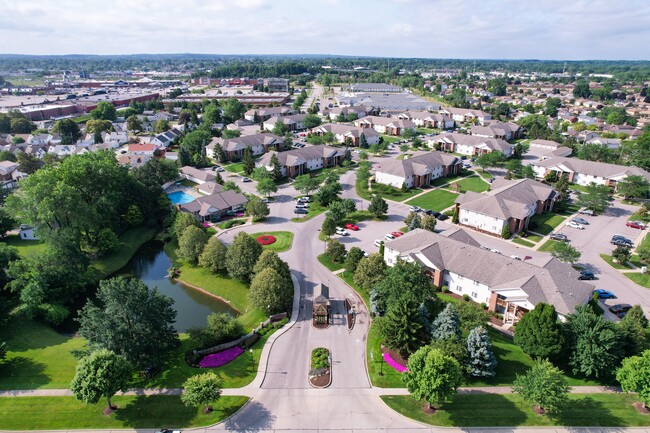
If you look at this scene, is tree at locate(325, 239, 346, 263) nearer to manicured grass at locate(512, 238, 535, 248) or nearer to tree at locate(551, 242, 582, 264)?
manicured grass at locate(512, 238, 535, 248)

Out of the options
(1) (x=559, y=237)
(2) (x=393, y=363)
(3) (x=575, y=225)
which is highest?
(3) (x=575, y=225)

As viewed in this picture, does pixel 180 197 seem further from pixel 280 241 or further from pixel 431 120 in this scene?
pixel 431 120

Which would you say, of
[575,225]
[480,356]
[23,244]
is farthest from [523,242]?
[23,244]

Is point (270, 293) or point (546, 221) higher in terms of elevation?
point (546, 221)

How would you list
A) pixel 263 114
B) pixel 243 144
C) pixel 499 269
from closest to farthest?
pixel 499 269
pixel 243 144
pixel 263 114

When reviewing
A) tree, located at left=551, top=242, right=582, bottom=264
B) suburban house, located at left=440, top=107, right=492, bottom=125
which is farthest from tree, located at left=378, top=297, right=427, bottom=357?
suburban house, located at left=440, top=107, right=492, bottom=125

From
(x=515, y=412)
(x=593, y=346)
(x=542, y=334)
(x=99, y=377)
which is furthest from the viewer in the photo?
(x=542, y=334)

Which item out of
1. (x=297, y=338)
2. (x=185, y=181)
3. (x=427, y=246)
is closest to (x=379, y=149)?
(x=185, y=181)
